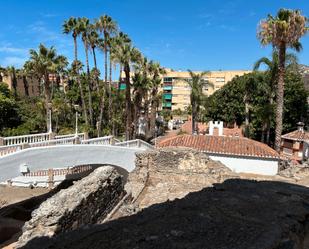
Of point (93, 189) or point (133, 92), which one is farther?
point (133, 92)

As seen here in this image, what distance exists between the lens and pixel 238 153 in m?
26.8

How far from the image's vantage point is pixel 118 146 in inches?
790

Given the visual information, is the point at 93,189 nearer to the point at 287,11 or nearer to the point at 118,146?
the point at 118,146

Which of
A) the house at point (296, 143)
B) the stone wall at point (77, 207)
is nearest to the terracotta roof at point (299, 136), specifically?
the house at point (296, 143)

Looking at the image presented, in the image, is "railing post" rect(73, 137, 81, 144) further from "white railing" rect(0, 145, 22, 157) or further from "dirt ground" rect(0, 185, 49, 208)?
"dirt ground" rect(0, 185, 49, 208)

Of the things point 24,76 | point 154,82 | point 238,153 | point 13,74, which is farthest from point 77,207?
point 24,76

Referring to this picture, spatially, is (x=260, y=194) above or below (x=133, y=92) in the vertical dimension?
below

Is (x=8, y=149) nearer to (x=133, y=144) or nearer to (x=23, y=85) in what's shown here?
(x=133, y=144)

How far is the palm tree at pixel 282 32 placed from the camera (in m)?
24.5

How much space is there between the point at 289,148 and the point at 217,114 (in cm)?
1200

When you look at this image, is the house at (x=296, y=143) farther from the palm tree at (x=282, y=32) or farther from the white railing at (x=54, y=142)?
the white railing at (x=54, y=142)

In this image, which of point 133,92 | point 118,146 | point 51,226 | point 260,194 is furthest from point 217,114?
point 51,226

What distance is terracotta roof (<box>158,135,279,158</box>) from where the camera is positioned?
1040 inches

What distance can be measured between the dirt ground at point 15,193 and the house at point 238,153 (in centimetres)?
1143
